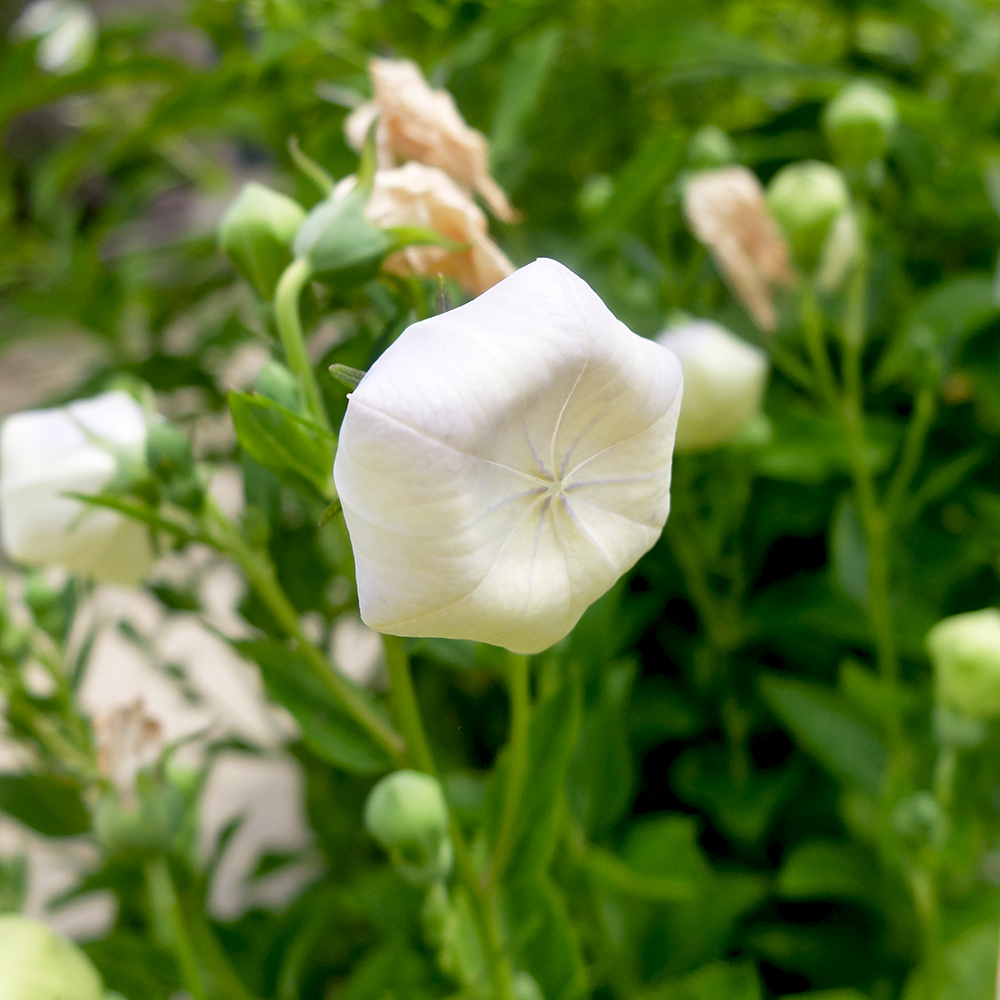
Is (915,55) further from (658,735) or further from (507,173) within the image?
(658,735)

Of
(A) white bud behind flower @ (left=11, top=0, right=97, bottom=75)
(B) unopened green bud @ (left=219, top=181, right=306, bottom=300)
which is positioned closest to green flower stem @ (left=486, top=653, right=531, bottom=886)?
(B) unopened green bud @ (left=219, top=181, right=306, bottom=300)

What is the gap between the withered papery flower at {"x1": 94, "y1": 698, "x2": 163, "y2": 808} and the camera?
260 mm

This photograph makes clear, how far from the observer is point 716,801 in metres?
0.43

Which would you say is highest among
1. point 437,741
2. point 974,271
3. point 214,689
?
point 974,271

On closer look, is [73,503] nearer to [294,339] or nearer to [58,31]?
[294,339]

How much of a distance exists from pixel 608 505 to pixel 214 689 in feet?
2.52

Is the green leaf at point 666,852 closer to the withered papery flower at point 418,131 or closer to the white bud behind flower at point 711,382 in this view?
the white bud behind flower at point 711,382

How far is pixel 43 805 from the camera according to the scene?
13.3 inches

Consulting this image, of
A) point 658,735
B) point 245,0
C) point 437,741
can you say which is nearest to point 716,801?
point 658,735

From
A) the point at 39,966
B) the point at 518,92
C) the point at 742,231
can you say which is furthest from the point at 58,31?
the point at 39,966

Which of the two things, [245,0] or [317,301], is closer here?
[317,301]

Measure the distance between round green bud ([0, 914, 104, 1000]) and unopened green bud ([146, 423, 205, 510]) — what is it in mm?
125

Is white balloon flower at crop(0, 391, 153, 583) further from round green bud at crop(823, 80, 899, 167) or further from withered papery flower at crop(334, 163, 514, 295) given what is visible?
round green bud at crop(823, 80, 899, 167)

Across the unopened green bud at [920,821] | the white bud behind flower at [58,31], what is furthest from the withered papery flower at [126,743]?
the white bud behind flower at [58,31]
